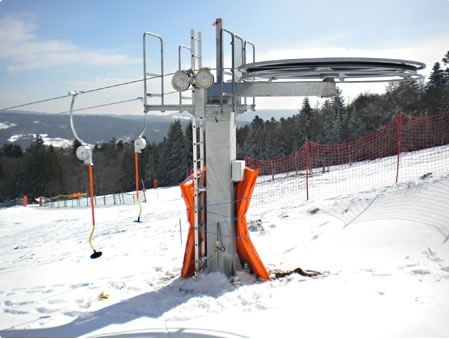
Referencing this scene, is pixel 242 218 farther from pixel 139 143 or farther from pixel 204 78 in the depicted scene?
pixel 139 143

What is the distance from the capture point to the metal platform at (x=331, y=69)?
19.5 ft

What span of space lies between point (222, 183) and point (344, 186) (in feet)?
39.1

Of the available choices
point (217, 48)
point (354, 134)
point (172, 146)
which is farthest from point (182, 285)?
point (172, 146)

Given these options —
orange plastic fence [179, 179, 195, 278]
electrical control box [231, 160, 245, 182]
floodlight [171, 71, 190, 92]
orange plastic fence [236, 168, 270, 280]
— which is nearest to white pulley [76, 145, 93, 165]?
orange plastic fence [179, 179, 195, 278]

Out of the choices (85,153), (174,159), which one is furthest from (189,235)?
(174,159)

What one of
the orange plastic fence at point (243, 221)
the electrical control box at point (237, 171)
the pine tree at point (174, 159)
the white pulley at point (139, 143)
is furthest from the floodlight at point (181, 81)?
the pine tree at point (174, 159)

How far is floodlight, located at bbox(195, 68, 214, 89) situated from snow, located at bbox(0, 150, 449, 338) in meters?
3.06

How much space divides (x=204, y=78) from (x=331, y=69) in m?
1.96

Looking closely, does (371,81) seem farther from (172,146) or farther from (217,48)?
(172,146)

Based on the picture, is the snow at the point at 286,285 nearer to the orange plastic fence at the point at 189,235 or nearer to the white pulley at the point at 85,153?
the orange plastic fence at the point at 189,235

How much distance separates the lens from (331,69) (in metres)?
6.34

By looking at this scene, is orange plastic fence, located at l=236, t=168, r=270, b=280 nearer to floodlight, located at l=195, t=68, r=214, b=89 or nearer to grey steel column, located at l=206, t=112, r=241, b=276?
grey steel column, located at l=206, t=112, r=241, b=276

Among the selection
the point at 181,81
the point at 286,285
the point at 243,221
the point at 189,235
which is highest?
the point at 181,81

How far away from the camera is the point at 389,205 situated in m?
9.92
